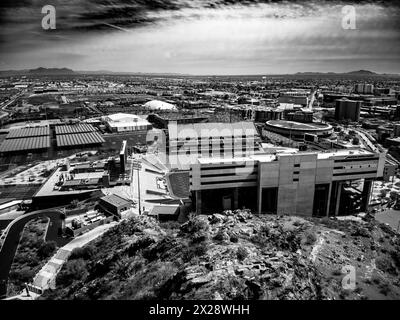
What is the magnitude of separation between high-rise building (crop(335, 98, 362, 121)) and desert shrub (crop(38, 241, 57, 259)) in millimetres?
38864

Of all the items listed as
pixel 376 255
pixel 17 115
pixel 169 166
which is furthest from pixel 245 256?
pixel 17 115

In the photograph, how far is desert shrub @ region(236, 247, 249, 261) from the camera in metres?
5.43

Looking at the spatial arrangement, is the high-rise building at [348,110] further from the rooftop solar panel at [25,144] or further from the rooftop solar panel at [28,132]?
the rooftop solar panel at [28,132]

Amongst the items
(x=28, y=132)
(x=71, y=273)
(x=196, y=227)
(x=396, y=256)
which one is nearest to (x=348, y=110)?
(x=396, y=256)

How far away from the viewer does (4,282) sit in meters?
9.80

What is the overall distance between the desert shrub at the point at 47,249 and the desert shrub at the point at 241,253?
28.4 ft

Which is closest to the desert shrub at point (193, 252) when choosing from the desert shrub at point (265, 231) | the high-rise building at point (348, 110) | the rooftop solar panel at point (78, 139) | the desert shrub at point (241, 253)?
the desert shrub at point (241, 253)

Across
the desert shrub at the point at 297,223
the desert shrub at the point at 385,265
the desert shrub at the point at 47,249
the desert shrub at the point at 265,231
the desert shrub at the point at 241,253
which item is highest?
the desert shrub at the point at 241,253

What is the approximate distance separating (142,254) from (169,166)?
1512cm

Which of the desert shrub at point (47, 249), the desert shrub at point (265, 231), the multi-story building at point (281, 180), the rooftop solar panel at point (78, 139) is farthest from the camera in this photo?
the rooftop solar panel at point (78, 139)

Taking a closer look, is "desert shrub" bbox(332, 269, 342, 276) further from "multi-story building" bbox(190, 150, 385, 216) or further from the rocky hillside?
"multi-story building" bbox(190, 150, 385, 216)

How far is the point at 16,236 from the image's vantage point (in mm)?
13078

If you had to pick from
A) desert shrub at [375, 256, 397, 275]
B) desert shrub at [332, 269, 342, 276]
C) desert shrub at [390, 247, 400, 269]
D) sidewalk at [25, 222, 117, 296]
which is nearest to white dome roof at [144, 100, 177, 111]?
sidewalk at [25, 222, 117, 296]

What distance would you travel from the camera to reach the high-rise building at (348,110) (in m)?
39.8
